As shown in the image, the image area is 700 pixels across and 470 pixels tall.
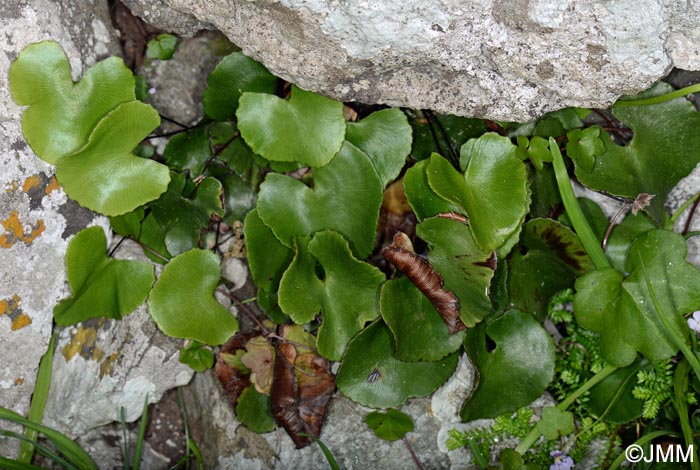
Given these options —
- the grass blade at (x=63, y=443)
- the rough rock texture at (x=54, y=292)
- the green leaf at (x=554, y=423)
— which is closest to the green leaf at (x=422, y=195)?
the green leaf at (x=554, y=423)

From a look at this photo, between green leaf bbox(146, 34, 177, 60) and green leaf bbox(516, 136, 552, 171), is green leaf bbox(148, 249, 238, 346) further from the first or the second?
green leaf bbox(516, 136, 552, 171)

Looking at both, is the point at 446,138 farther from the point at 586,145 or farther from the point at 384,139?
the point at 586,145

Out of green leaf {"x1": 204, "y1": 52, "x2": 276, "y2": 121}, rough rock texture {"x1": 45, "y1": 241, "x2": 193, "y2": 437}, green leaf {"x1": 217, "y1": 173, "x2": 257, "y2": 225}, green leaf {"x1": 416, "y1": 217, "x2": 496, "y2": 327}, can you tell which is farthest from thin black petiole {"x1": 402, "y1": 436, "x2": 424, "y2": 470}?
green leaf {"x1": 204, "y1": 52, "x2": 276, "y2": 121}

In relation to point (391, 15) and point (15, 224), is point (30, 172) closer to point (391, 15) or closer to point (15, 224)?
point (15, 224)

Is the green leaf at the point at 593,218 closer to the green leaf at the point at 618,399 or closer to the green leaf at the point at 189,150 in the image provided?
the green leaf at the point at 618,399

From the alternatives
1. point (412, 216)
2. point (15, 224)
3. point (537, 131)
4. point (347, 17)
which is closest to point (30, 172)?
point (15, 224)

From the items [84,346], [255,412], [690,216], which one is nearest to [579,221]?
[690,216]
